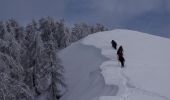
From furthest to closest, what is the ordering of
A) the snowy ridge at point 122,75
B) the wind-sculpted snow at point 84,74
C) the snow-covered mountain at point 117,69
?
the wind-sculpted snow at point 84,74 → the snow-covered mountain at point 117,69 → the snowy ridge at point 122,75

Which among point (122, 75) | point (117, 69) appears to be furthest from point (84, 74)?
point (122, 75)

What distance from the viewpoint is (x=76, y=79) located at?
48.5 metres

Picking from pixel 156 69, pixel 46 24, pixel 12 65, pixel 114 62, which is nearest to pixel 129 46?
pixel 114 62

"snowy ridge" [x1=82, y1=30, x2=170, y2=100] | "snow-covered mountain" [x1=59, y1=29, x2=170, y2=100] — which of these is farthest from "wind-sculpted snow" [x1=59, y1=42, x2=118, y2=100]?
"snowy ridge" [x1=82, y1=30, x2=170, y2=100]

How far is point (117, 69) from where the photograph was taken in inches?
1403

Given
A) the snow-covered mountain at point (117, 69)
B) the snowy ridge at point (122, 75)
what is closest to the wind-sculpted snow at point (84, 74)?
the snow-covered mountain at point (117, 69)

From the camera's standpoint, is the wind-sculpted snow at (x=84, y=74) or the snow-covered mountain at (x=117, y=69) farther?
the wind-sculpted snow at (x=84, y=74)

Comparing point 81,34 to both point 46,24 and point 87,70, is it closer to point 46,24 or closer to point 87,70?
point 46,24

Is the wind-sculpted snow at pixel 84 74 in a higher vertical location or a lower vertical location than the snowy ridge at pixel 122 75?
lower

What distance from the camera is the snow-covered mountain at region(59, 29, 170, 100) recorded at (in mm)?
29125

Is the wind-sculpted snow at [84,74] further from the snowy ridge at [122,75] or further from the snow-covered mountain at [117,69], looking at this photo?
the snowy ridge at [122,75]

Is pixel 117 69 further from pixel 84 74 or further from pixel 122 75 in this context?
pixel 84 74

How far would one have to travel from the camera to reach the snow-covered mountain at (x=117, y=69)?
2912cm

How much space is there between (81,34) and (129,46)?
178 feet
